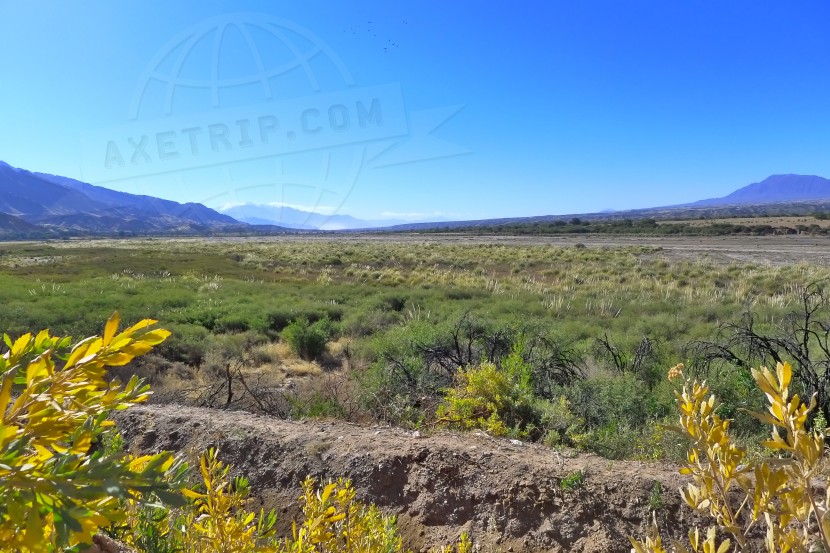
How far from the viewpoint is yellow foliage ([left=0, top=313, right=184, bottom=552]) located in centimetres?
71

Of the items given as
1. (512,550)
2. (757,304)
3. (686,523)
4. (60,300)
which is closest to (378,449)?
(512,550)

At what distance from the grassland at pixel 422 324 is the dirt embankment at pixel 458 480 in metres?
0.87

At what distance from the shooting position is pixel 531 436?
4762 millimetres

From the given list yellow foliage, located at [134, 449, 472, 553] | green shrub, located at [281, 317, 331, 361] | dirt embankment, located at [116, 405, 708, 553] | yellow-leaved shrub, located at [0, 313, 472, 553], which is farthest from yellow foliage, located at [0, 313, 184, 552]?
green shrub, located at [281, 317, 331, 361]

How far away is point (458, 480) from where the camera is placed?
3475mm

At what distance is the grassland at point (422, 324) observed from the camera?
5.63 meters

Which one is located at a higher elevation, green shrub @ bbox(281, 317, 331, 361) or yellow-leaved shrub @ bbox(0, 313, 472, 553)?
yellow-leaved shrub @ bbox(0, 313, 472, 553)

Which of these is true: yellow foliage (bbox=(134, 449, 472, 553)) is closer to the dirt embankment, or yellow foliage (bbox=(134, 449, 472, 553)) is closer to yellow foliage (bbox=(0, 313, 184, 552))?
yellow foliage (bbox=(0, 313, 184, 552))

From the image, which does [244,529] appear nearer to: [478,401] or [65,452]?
[65,452]

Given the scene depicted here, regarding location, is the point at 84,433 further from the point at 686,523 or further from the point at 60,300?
the point at 60,300

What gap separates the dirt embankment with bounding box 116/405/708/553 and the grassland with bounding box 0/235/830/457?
0.87 metres

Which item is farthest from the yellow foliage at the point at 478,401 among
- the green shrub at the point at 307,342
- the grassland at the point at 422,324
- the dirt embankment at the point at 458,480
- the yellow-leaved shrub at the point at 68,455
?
the green shrub at the point at 307,342

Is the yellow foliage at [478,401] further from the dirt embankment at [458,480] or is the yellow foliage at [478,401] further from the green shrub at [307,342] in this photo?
the green shrub at [307,342]

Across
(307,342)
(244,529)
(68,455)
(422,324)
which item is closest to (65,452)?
(68,455)
